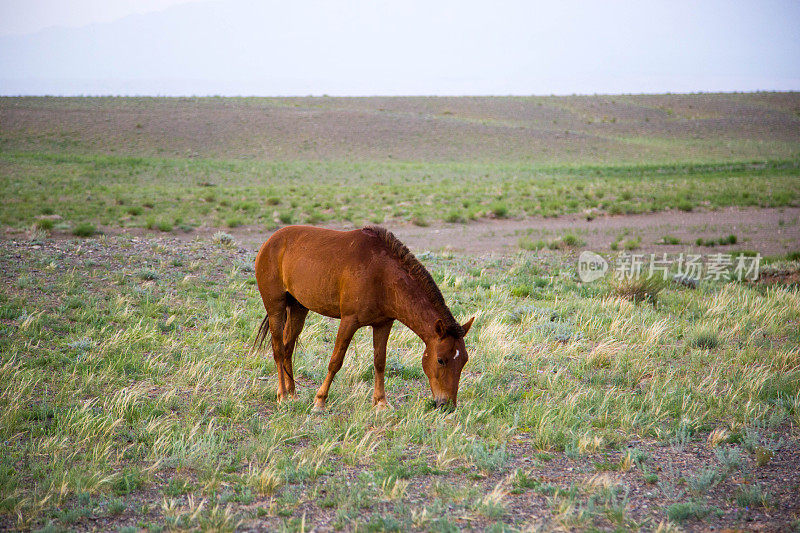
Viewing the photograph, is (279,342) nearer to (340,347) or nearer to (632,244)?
(340,347)

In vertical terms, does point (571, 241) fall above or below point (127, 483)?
above

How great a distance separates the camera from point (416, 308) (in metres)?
5.11

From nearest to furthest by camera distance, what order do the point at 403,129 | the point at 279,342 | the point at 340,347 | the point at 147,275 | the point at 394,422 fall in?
the point at 340,347
the point at 394,422
the point at 279,342
the point at 147,275
the point at 403,129

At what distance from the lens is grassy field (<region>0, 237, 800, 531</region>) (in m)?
3.97

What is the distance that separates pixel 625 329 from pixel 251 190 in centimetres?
2550

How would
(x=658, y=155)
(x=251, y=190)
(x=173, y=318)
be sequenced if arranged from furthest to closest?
(x=658, y=155)
(x=251, y=190)
(x=173, y=318)

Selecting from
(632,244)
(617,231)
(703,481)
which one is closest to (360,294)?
(703,481)

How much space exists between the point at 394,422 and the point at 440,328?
1269 millimetres

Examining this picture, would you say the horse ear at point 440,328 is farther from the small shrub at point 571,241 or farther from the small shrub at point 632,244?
the small shrub at point 632,244

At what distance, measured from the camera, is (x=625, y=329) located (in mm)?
8484

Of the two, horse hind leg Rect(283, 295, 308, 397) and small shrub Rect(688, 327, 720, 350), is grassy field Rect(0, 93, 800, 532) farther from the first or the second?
horse hind leg Rect(283, 295, 308, 397)

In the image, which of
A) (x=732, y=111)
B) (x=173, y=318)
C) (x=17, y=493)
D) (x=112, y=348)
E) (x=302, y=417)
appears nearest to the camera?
(x=17, y=493)

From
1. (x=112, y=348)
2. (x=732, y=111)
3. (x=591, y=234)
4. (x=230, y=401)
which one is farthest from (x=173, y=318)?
(x=732, y=111)

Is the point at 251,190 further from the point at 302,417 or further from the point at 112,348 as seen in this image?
the point at 302,417
